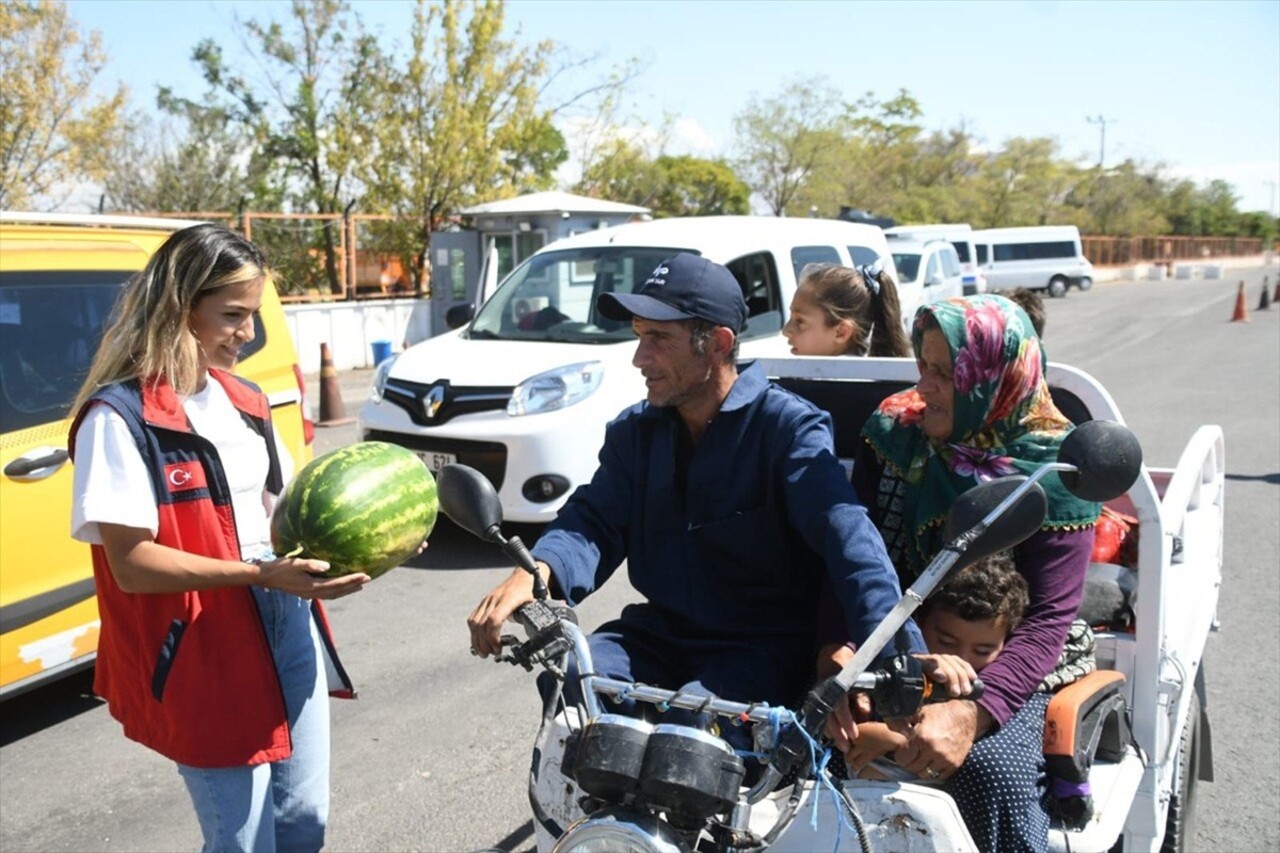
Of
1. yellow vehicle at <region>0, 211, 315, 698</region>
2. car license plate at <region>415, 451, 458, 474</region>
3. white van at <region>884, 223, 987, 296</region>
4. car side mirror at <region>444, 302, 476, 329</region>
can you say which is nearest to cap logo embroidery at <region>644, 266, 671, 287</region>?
yellow vehicle at <region>0, 211, 315, 698</region>

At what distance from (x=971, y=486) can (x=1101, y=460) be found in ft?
2.62

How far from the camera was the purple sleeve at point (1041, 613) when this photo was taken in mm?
2562

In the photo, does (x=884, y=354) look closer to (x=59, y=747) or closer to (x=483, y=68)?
(x=59, y=747)

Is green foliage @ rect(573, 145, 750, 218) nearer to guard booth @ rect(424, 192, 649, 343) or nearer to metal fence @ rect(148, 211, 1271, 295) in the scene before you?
metal fence @ rect(148, 211, 1271, 295)

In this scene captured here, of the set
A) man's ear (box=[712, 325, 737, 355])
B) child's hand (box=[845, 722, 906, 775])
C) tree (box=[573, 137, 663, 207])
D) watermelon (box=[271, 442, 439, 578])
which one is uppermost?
tree (box=[573, 137, 663, 207])

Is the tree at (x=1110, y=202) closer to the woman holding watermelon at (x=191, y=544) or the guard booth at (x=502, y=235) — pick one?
the guard booth at (x=502, y=235)

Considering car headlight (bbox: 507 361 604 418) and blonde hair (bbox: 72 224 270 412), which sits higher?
blonde hair (bbox: 72 224 270 412)

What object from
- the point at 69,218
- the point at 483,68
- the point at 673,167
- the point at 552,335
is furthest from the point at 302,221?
the point at 673,167

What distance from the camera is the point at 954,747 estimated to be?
7.69 feet

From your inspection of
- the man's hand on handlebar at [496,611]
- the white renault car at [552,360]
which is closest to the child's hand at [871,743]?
the man's hand on handlebar at [496,611]

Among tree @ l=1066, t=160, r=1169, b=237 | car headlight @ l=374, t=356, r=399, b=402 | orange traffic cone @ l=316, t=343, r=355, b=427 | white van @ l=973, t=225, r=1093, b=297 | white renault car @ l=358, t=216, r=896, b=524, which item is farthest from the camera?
tree @ l=1066, t=160, r=1169, b=237

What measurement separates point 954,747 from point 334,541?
1433 millimetres

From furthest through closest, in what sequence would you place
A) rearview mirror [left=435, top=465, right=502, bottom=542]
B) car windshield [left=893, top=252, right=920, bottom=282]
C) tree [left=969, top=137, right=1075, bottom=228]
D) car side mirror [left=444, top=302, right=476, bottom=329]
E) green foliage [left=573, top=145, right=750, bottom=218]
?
tree [left=969, top=137, right=1075, bottom=228] < green foliage [left=573, top=145, right=750, bottom=218] < car windshield [left=893, top=252, right=920, bottom=282] < car side mirror [left=444, top=302, right=476, bottom=329] < rearview mirror [left=435, top=465, right=502, bottom=542]

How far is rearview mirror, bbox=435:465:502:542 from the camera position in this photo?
7.80 feet
